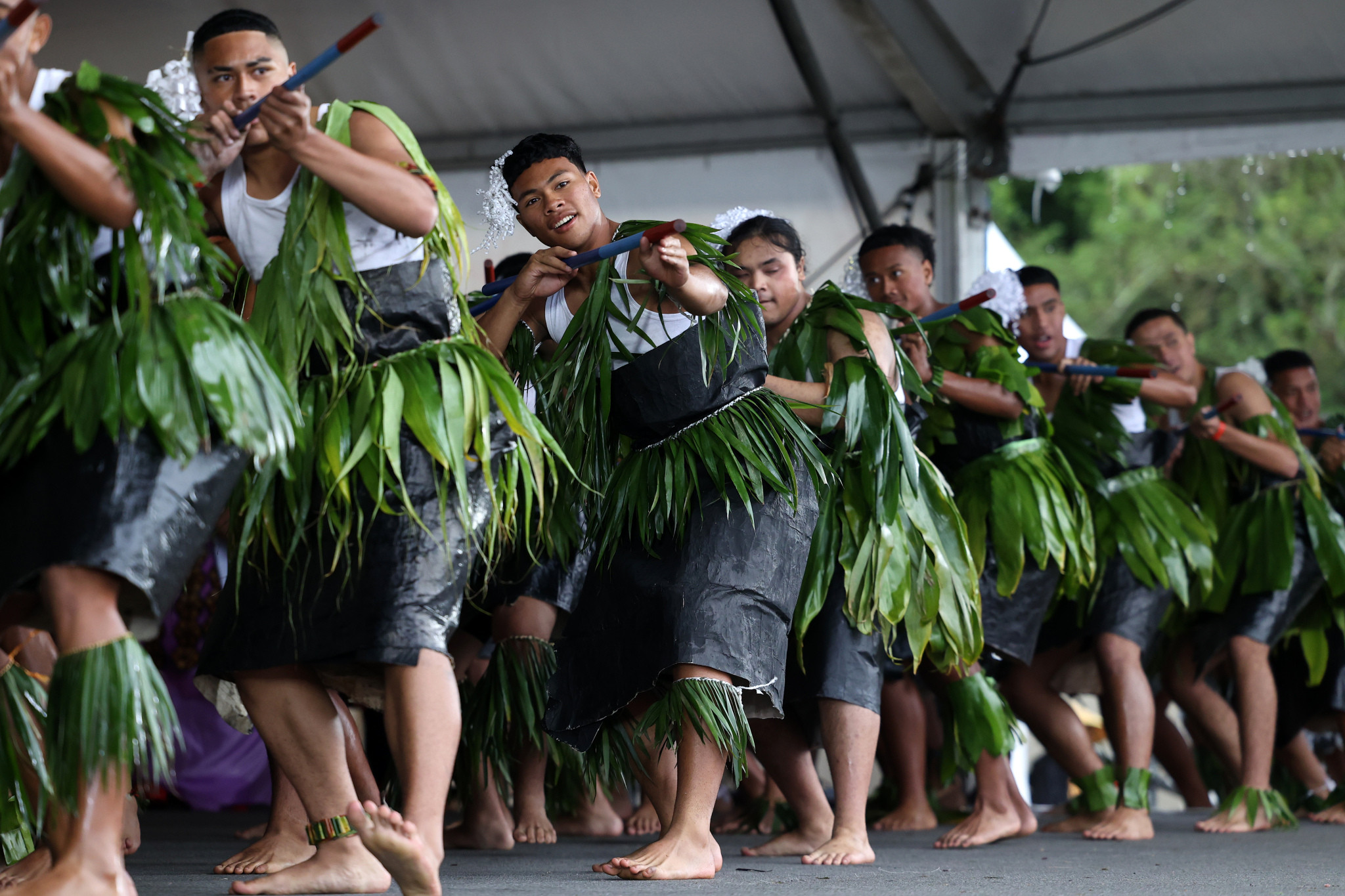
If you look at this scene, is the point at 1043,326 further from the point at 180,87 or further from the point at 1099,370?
the point at 180,87

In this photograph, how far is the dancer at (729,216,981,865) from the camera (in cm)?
294

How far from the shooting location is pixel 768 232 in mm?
3232

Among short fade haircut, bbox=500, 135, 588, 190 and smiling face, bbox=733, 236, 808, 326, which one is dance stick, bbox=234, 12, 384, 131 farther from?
smiling face, bbox=733, 236, 808, 326

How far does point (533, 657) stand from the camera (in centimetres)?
322

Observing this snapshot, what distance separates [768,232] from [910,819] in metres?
1.68

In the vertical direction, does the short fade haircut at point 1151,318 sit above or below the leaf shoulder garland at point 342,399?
above

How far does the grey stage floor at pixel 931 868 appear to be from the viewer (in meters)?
2.28

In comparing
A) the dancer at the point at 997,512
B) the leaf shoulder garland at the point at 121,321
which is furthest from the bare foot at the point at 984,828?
the leaf shoulder garland at the point at 121,321

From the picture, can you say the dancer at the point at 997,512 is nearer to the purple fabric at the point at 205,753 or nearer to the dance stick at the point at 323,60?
the dance stick at the point at 323,60

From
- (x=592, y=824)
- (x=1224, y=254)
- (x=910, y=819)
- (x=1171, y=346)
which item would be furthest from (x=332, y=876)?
(x=1224, y=254)

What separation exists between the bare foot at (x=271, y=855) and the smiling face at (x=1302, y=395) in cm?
356

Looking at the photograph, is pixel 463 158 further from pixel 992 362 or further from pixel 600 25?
pixel 992 362

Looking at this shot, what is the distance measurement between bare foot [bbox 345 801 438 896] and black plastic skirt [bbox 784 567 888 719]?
4.12ft

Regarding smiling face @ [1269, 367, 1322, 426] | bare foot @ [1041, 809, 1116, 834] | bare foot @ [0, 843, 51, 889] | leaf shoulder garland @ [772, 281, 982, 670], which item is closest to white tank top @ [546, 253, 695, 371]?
leaf shoulder garland @ [772, 281, 982, 670]
